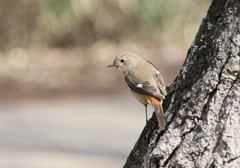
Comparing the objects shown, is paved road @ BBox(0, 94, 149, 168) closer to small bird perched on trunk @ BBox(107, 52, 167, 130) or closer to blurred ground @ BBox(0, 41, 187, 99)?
blurred ground @ BBox(0, 41, 187, 99)

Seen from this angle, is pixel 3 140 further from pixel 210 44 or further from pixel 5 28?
pixel 210 44

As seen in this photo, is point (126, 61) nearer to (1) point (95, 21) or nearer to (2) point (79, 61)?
(2) point (79, 61)

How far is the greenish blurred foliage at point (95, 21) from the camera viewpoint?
15164 millimetres

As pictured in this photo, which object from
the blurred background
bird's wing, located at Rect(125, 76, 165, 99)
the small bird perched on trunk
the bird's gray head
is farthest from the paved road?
bird's wing, located at Rect(125, 76, 165, 99)

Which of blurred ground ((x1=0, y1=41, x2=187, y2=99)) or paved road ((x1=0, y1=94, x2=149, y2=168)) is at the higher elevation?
blurred ground ((x1=0, y1=41, x2=187, y2=99))

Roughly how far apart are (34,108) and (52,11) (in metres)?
3.13

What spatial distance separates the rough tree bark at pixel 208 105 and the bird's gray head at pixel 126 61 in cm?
176

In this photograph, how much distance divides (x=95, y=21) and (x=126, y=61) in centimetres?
1114

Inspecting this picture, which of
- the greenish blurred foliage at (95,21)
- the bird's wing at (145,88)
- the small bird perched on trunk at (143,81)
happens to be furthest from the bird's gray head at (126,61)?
the greenish blurred foliage at (95,21)

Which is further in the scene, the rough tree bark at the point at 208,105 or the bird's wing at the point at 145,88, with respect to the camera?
the bird's wing at the point at 145,88

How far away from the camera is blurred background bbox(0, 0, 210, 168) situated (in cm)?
1081

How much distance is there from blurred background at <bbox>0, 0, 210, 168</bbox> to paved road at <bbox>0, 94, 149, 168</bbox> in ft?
0.05

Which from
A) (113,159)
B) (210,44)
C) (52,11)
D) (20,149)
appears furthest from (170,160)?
(52,11)

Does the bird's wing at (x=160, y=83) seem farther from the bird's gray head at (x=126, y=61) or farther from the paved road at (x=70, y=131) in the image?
the paved road at (x=70, y=131)
